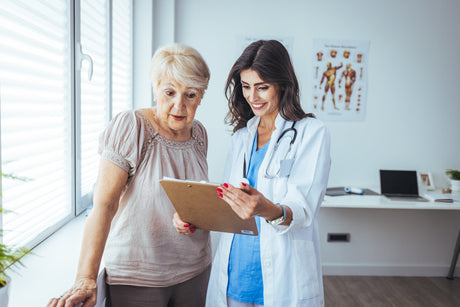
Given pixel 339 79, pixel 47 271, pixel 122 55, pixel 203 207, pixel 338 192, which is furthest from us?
pixel 339 79

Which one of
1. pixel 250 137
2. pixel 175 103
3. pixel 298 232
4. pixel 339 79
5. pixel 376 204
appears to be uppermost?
pixel 339 79

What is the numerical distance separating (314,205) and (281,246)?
0.65 ft

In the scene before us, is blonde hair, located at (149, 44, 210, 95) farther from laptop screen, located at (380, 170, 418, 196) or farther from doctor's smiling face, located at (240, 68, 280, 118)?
A: laptop screen, located at (380, 170, 418, 196)

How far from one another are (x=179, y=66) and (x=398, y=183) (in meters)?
2.65

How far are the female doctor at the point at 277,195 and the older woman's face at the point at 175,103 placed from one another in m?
0.30

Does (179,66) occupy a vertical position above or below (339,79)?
below

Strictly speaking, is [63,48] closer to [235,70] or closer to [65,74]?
[65,74]

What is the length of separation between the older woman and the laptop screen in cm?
241

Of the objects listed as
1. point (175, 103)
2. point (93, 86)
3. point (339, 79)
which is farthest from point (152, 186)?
point (339, 79)

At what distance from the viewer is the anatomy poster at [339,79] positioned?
10.5ft

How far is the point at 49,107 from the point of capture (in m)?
1.46

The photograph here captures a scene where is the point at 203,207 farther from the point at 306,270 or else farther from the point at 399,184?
the point at 399,184

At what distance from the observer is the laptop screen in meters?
3.14

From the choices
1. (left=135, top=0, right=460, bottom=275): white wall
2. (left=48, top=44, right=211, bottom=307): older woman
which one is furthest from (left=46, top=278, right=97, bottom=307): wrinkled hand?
(left=135, top=0, right=460, bottom=275): white wall
